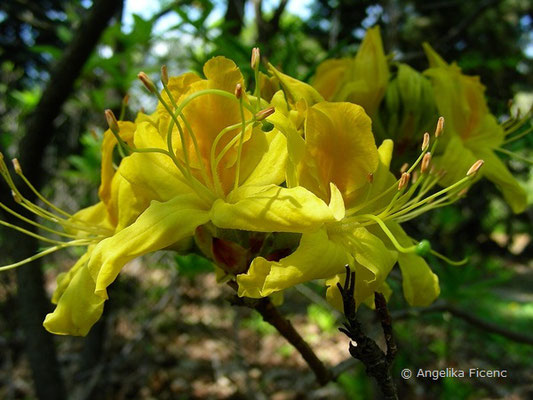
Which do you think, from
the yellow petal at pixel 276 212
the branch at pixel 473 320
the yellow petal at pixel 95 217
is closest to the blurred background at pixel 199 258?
the branch at pixel 473 320

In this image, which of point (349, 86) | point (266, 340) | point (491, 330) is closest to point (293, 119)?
point (349, 86)

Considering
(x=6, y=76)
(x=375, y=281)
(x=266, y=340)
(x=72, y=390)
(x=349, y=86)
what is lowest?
Answer: (x=266, y=340)

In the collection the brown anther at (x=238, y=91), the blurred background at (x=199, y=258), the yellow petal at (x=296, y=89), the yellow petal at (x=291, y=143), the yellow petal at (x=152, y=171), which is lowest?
the blurred background at (x=199, y=258)

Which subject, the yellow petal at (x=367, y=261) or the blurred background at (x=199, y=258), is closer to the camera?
the yellow petal at (x=367, y=261)

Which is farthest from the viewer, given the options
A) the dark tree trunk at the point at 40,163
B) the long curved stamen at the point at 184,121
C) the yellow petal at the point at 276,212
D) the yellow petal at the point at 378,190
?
the dark tree trunk at the point at 40,163

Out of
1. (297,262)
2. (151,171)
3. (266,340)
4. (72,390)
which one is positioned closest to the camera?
(297,262)

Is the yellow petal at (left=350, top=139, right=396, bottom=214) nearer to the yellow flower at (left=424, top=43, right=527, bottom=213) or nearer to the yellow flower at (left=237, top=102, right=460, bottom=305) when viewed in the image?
the yellow flower at (left=237, top=102, right=460, bottom=305)

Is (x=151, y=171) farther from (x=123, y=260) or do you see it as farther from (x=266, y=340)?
(x=266, y=340)

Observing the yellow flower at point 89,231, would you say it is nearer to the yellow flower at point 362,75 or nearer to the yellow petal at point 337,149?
the yellow petal at point 337,149

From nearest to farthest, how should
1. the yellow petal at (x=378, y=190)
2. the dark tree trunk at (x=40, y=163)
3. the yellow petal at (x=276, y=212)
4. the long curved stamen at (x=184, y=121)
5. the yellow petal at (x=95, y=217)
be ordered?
1. the yellow petal at (x=276, y=212)
2. the long curved stamen at (x=184, y=121)
3. the yellow petal at (x=378, y=190)
4. the yellow petal at (x=95, y=217)
5. the dark tree trunk at (x=40, y=163)
